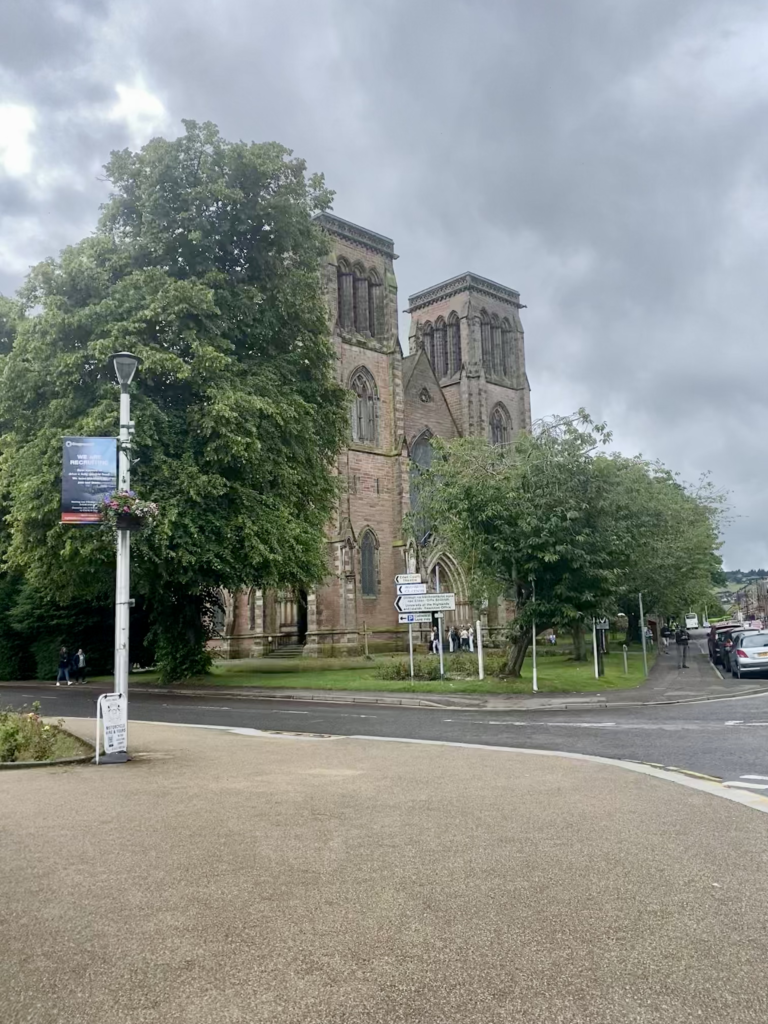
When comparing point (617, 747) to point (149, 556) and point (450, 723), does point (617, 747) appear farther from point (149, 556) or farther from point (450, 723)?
point (149, 556)

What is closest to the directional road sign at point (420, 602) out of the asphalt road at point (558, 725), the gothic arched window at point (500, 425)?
the asphalt road at point (558, 725)

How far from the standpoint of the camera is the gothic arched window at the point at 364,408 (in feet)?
157

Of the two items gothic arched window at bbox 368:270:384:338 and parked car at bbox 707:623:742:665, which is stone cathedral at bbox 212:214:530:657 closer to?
gothic arched window at bbox 368:270:384:338

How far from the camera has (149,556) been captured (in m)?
22.8

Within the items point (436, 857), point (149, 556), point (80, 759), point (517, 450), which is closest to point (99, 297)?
point (149, 556)

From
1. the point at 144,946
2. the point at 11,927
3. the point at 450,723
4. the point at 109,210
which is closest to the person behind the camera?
the point at 144,946

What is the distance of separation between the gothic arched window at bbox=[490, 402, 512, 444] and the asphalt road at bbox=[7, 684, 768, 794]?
126 feet

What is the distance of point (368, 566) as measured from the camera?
153ft

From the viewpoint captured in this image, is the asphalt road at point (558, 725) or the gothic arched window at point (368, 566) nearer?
the asphalt road at point (558, 725)

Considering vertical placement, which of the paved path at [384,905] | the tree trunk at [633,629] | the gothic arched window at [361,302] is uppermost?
the gothic arched window at [361,302]

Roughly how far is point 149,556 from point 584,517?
11854mm

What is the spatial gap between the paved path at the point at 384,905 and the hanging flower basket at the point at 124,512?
4.44 m

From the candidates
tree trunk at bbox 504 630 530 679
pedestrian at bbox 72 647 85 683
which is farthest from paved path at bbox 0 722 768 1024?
pedestrian at bbox 72 647 85 683

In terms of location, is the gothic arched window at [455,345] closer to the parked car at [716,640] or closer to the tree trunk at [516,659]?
the parked car at [716,640]
